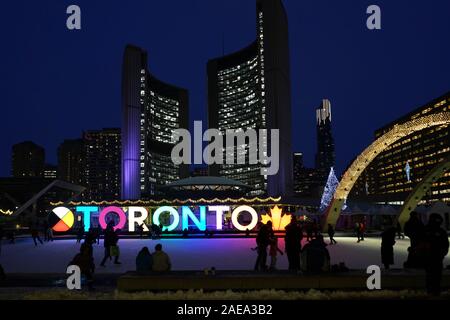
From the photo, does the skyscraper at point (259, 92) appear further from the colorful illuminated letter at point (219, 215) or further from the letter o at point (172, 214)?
the letter o at point (172, 214)

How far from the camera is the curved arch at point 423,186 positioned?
106 ft

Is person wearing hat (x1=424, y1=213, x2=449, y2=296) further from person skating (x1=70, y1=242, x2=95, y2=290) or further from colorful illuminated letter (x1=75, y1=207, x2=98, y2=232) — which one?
colorful illuminated letter (x1=75, y1=207, x2=98, y2=232)

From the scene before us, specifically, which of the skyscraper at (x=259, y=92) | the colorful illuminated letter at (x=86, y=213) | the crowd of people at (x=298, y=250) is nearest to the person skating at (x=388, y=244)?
the crowd of people at (x=298, y=250)

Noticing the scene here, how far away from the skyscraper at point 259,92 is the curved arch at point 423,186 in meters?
56.9

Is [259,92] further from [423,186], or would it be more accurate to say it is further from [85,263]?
[85,263]

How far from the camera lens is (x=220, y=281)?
10.2 meters

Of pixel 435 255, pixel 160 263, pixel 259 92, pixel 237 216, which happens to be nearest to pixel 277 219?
pixel 237 216

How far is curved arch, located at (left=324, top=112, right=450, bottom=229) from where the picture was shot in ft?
103

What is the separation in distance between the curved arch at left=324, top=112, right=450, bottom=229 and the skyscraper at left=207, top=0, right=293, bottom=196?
5316cm

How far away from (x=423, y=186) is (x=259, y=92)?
98.9m

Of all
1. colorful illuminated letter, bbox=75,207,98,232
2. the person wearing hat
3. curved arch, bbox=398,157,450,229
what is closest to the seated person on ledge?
the person wearing hat

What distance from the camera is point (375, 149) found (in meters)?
35.3
